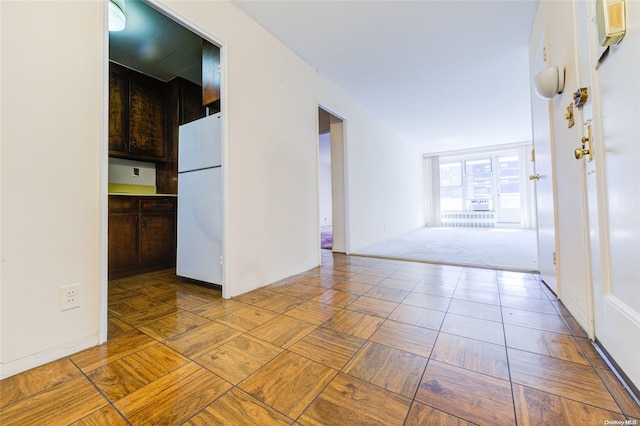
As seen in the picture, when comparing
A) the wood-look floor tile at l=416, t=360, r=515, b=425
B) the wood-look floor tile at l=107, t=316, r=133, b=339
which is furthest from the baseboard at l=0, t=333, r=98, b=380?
the wood-look floor tile at l=416, t=360, r=515, b=425

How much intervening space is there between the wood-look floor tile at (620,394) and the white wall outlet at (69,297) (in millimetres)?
2151

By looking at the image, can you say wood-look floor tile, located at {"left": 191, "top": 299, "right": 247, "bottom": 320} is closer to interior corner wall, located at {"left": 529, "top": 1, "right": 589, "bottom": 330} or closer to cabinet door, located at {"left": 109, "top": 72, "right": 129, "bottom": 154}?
interior corner wall, located at {"left": 529, "top": 1, "right": 589, "bottom": 330}

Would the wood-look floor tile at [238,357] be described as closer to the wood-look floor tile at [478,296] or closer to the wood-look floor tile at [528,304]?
the wood-look floor tile at [478,296]

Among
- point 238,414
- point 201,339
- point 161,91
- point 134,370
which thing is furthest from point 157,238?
point 238,414

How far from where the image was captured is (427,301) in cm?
182

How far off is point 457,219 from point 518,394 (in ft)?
25.2

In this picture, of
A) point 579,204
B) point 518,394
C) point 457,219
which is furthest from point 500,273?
point 457,219

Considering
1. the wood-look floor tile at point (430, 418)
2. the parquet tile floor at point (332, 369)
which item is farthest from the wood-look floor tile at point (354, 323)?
the wood-look floor tile at point (430, 418)

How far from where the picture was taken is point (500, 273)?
8.24 feet

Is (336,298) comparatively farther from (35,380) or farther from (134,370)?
(35,380)

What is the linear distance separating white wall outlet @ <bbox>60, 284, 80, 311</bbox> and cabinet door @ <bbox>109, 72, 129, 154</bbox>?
2.13 meters

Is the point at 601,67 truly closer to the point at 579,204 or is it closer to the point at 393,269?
the point at 579,204

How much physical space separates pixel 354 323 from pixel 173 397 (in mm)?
922

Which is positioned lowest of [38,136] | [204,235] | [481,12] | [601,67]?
[204,235]
